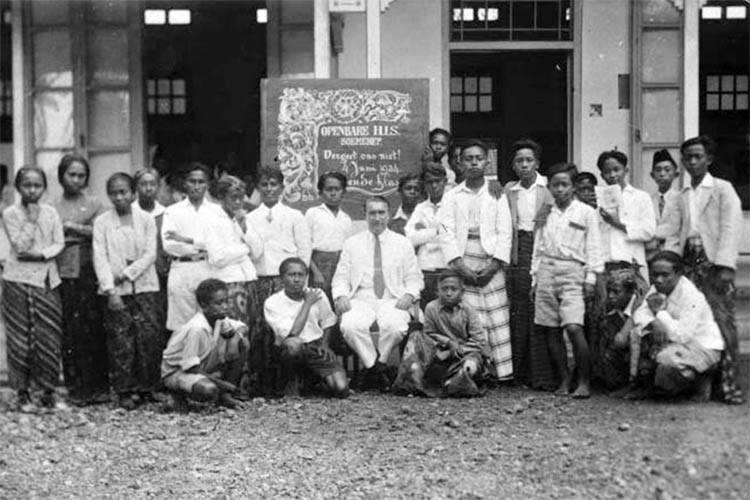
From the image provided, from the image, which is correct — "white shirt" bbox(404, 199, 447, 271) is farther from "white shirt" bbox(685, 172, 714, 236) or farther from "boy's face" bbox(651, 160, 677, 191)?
"white shirt" bbox(685, 172, 714, 236)

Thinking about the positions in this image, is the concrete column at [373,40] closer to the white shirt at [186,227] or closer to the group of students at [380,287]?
the group of students at [380,287]

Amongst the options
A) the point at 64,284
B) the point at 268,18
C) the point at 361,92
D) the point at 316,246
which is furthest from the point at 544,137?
the point at 64,284

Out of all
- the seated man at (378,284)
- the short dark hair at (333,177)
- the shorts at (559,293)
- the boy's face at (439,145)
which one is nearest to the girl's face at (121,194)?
the short dark hair at (333,177)

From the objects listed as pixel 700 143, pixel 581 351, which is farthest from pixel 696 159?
pixel 581 351

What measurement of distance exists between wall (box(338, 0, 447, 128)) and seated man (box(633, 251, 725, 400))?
13.1ft

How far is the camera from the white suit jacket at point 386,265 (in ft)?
24.6

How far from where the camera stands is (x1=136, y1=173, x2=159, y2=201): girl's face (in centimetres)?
726

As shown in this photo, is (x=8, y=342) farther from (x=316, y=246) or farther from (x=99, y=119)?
(x=99, y=119)

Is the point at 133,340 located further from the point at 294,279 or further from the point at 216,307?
the point at 294,279

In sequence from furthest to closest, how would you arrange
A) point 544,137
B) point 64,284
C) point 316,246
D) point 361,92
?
point 544,137 < point 361,92 < point 316,246 < point 64,284

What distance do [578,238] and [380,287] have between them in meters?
1.35

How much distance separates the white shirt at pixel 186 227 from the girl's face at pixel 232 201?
1.25 feet

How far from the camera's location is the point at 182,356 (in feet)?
22.3

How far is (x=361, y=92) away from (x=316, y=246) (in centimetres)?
135
